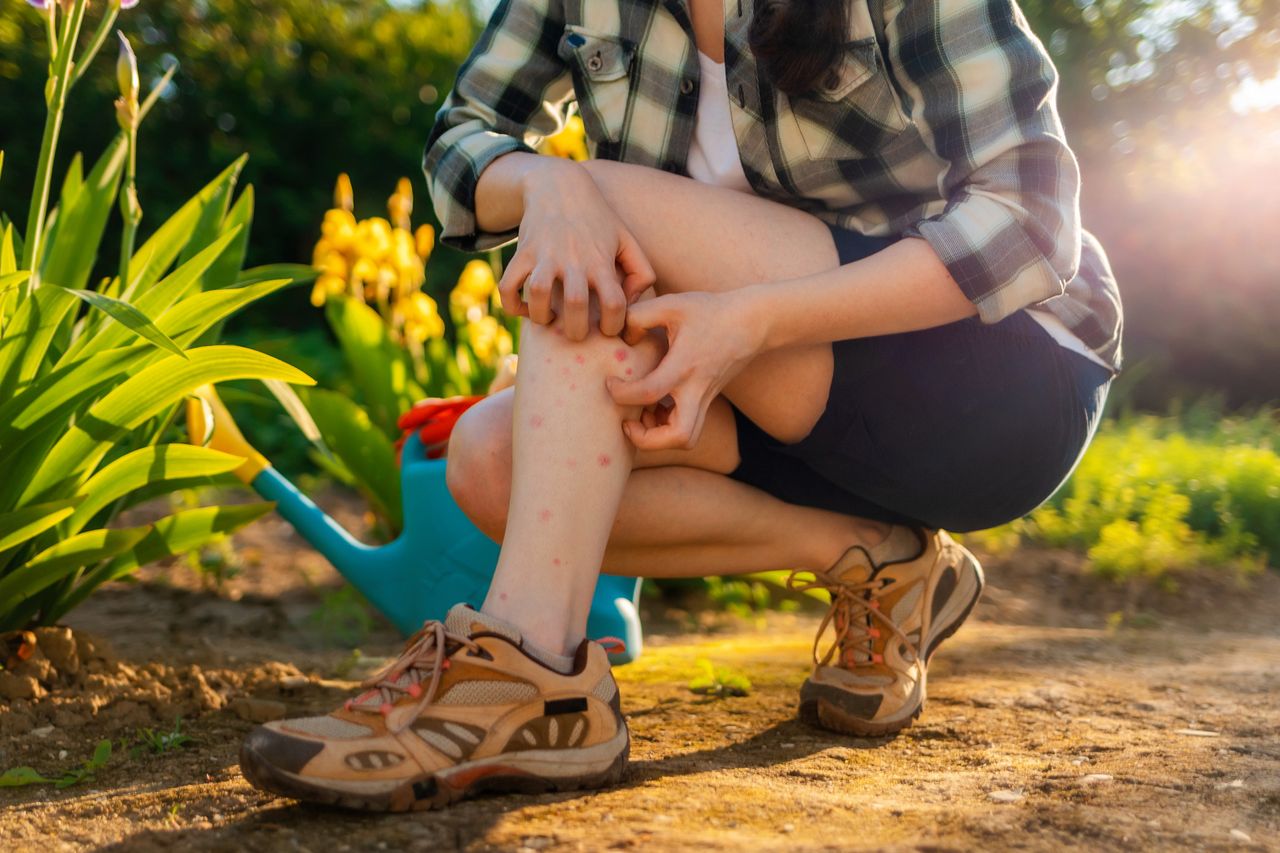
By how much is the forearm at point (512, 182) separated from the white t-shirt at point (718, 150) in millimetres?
248

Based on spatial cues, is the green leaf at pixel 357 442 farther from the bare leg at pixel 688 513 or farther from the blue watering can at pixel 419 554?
the bare leg at pixel 688 513

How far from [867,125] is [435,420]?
927mm

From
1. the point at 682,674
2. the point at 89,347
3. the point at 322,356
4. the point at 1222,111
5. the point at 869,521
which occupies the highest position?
the point at 1222,111

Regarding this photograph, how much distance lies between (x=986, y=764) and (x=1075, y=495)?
2801mm

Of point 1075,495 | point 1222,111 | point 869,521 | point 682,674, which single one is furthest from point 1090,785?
point 1222,111

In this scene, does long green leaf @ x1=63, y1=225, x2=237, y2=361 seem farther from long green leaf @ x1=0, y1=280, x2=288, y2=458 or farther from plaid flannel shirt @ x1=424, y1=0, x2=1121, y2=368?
plaid flannel shirt @ x1=424, y1=0, x2=1121, y2=368

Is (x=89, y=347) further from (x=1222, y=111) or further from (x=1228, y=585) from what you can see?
(x=1222, y=111)

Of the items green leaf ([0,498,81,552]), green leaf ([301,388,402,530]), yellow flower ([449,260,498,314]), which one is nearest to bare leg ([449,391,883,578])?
green leaf ([0,498,81,552])

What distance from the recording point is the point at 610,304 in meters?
1.16

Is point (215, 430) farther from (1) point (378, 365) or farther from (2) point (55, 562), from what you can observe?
(1) point (378, 365)

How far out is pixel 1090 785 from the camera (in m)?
1.17

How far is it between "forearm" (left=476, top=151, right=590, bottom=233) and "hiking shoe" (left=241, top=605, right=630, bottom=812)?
491 mm

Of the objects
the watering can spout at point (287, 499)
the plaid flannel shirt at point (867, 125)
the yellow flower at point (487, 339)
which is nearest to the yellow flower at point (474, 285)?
the yellow flower at point (487, 339)

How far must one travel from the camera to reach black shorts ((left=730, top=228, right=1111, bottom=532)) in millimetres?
1326
